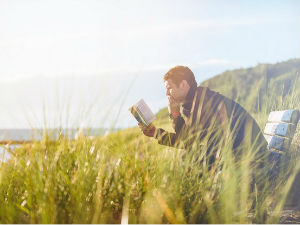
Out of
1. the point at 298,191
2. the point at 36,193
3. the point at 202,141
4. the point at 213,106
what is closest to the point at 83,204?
the point at 36,193

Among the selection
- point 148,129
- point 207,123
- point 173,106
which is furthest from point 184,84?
point 148,129

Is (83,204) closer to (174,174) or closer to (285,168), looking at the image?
(174,174)

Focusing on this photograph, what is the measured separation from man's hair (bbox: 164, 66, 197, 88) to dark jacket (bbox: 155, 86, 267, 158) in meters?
0.13

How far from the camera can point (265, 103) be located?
509cm

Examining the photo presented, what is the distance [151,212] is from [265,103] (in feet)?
9.83

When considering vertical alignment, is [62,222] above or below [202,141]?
below

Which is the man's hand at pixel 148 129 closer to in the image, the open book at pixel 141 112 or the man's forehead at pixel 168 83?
the open book at pixel 141 112

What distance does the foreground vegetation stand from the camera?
2523mm

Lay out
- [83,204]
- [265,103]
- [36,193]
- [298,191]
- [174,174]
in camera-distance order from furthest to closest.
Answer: [265,103]
[298,191]
[174,174]
[83,204]
[36,193]

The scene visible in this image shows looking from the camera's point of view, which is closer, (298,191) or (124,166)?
(124,166)

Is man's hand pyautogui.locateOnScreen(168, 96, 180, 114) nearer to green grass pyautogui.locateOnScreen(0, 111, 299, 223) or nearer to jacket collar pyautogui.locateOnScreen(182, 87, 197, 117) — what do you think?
jacket collar pyautogui.locateOnScreen(182, 87, 197, 117)

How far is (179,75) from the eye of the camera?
3723mm

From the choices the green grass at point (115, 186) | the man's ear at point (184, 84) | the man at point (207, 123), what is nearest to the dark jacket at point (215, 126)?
the man at point (207, 123)

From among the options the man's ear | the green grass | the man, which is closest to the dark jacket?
the man
